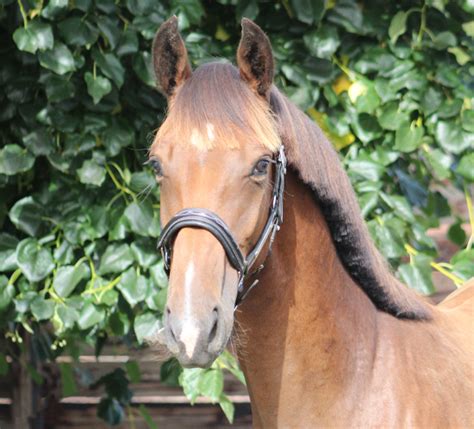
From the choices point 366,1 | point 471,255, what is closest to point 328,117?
point 366,1

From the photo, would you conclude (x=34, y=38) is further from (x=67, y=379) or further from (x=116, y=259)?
(x=67, y=379)

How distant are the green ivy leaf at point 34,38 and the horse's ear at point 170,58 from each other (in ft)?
2.68

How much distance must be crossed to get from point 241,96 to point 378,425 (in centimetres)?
79

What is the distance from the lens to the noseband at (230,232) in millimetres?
1797

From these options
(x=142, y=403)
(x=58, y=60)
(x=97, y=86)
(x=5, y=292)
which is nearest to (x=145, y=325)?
(x=5, y=292)

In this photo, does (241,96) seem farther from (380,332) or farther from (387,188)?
(387,188)

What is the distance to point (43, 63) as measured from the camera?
9.11 feet

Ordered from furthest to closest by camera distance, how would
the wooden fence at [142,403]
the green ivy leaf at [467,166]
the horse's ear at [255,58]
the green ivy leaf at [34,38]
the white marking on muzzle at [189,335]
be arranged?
the wooden fence at [142,403] < the green ivy leaf at [467,166] < the green ivy leaf at [34,38] < the horse's ear at [255,58] < the white marking on muzzle at [189,335]

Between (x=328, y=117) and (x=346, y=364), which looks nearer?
(x=346, y=364)

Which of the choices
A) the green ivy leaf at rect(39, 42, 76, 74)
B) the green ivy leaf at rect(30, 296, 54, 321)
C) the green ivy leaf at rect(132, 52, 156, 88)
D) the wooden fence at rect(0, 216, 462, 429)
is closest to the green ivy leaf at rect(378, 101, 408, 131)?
the green ivy leaf at rect(132, 52, 156, 88)

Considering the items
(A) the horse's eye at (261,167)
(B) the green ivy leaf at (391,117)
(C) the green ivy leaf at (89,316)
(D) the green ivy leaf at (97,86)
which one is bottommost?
(C) the green ivy leaf at (89,316)

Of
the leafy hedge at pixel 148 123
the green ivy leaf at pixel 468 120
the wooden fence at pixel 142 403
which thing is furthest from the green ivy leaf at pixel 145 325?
the wooden fence at pixel 142 403

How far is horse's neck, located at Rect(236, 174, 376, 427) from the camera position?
2041 millimetres

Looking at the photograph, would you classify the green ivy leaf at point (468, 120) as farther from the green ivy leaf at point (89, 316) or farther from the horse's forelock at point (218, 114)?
the green ivy leaf at point (89, 316)
